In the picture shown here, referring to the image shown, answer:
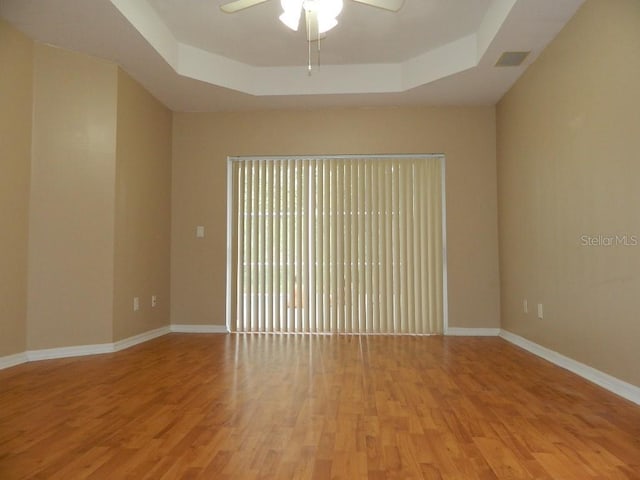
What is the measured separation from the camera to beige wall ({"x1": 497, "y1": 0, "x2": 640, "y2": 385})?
2.94m

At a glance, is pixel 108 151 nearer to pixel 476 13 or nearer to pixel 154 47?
pixel 154 47

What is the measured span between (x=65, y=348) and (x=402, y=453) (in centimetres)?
330

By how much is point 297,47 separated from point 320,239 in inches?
81.6

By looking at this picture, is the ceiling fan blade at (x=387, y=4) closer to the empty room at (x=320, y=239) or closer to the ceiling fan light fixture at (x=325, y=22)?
the empty room at (x=320, y=239)

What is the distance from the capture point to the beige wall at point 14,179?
12.3 ft

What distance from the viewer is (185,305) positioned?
5.87 m

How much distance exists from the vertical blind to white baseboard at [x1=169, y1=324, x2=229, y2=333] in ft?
0.54

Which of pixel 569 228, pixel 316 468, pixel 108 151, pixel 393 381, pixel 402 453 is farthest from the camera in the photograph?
pixel 108 151

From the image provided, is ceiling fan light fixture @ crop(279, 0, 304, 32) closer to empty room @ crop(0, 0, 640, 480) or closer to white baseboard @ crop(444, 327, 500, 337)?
empty room @ crop(0, 0, 640, 480)

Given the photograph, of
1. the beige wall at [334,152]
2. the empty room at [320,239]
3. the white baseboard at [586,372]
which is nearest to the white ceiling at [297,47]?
the empty room at [320,239]

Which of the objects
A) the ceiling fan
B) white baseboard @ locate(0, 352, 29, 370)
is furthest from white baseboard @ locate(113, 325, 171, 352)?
the ceiling fan

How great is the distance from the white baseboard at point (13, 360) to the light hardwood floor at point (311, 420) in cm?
15

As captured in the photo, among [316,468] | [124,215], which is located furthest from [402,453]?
[124,215]

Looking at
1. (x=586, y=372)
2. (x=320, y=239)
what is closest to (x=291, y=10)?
(x=320, y=239)
